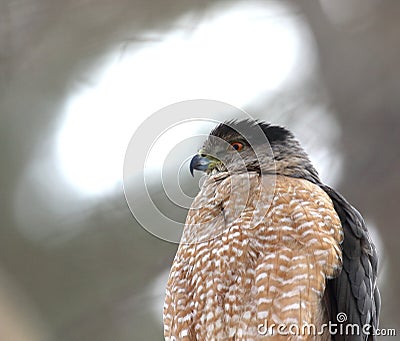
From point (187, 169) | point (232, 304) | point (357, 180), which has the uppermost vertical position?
point (357, 180)

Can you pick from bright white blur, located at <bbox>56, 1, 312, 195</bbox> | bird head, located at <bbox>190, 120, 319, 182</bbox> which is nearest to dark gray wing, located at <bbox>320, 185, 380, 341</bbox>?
bird head, located at <bbox>190, 120, 319, 182</bbox>

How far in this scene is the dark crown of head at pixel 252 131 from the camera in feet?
4.03

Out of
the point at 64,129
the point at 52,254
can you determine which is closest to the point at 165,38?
the point at 64,129

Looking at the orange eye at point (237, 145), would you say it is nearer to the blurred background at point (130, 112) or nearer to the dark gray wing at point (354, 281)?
the dark gray wing at point (354, 281)

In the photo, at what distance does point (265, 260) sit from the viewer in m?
1.12

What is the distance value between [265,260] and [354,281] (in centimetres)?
17

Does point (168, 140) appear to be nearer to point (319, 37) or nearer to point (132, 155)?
point (132, 155)

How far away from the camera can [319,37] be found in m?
1.70

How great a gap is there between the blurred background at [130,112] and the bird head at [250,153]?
0.33 meters

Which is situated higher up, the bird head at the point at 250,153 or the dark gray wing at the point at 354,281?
the bird head at the point at 250,153

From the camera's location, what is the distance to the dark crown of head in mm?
1228

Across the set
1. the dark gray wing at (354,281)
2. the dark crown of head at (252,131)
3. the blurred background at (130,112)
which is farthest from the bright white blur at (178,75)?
the dark gray wing at (354,281)

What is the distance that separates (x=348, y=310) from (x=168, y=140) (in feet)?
1.48

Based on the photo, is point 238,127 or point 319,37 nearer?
point 238,127
